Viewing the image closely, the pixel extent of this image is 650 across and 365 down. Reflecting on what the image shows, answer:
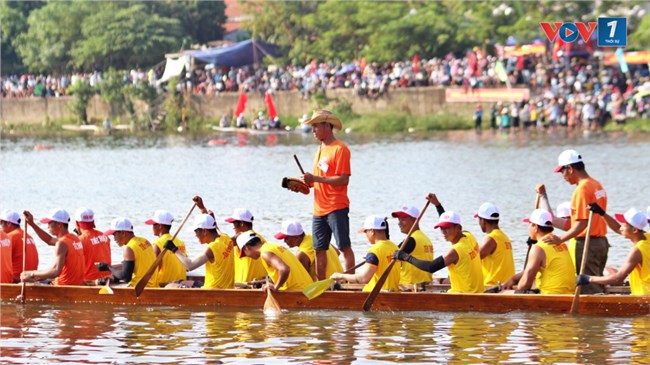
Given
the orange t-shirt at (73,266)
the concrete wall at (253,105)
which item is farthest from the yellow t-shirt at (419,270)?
the concrete wall at (253,105)

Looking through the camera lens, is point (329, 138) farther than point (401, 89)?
No

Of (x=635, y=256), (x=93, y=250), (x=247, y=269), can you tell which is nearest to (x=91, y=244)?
(x=93, y=250)

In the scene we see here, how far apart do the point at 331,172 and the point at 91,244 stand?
10.8 ft

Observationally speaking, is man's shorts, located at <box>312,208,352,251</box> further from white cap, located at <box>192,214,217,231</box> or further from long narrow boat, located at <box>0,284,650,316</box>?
white cap, located at <box>192,214,217,231</box>

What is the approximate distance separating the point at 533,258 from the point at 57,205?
19183mm

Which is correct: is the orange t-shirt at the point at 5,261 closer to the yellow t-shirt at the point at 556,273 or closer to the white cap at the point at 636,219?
the yellow t-shirt at the point at 556,273

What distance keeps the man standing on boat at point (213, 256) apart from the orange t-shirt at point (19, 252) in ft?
6.57

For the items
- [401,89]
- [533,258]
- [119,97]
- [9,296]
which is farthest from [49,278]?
[119,97]

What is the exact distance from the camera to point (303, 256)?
1711 cm

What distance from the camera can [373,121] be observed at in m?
54.2

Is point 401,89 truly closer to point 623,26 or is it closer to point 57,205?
point 57,205

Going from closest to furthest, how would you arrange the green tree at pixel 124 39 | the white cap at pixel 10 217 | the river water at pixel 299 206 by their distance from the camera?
the river water at pixel 299 206
the white cap at pixel 10 217
the green tree at pixel 124 39

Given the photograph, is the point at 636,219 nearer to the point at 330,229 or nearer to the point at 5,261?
the point at 330,229

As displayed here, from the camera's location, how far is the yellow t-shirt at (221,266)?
56.2 feet
